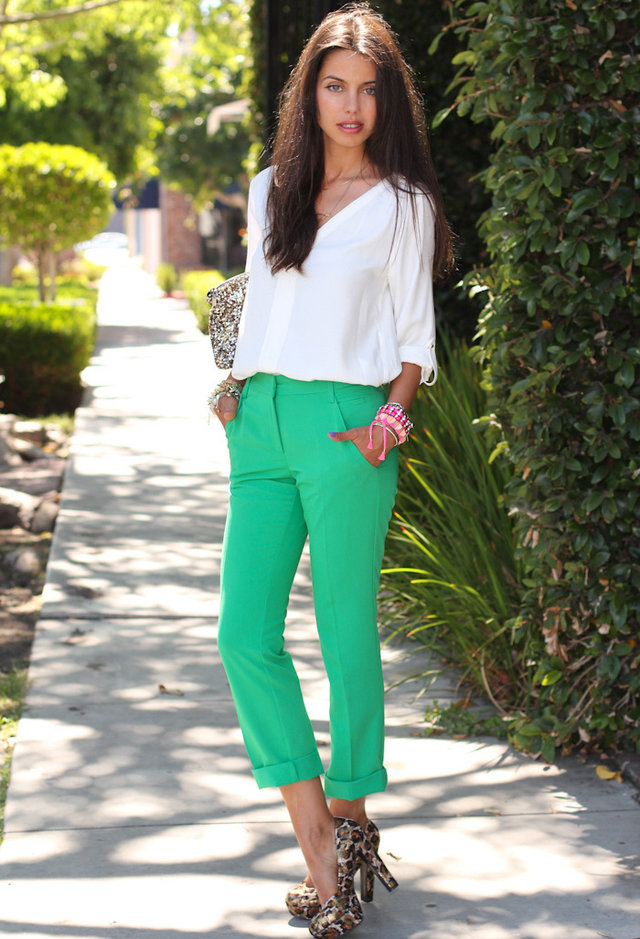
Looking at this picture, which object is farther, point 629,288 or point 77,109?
point 77,109

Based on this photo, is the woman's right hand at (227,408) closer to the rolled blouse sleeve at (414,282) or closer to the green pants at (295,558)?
the green pants at (295,558)

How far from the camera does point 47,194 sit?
1609 cm

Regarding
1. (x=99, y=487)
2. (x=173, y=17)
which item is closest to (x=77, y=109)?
(x=173, y=17)

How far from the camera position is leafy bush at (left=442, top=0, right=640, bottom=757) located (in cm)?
341

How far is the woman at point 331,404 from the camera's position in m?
2.70

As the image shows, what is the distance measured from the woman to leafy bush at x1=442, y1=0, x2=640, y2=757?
0.79 metres

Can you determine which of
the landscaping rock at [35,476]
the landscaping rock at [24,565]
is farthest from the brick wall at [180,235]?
the landscaping rock at [24,565]

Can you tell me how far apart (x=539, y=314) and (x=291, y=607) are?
240 centimetres

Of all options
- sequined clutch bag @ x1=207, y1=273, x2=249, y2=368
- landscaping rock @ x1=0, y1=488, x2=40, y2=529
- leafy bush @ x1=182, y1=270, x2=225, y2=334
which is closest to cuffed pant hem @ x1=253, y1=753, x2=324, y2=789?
sequined clutch bag @ x1=207, y1=273, x2=249, y2=368

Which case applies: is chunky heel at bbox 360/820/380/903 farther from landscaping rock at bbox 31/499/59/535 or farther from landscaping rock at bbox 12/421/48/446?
landscaping rock at bbox 12/421/48/446

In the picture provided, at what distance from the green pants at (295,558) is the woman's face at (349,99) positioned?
1.88 feet

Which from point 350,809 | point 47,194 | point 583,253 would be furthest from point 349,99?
point 47,194

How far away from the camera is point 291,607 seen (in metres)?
5.63

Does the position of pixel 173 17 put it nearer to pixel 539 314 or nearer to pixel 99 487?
pixel 99 487
